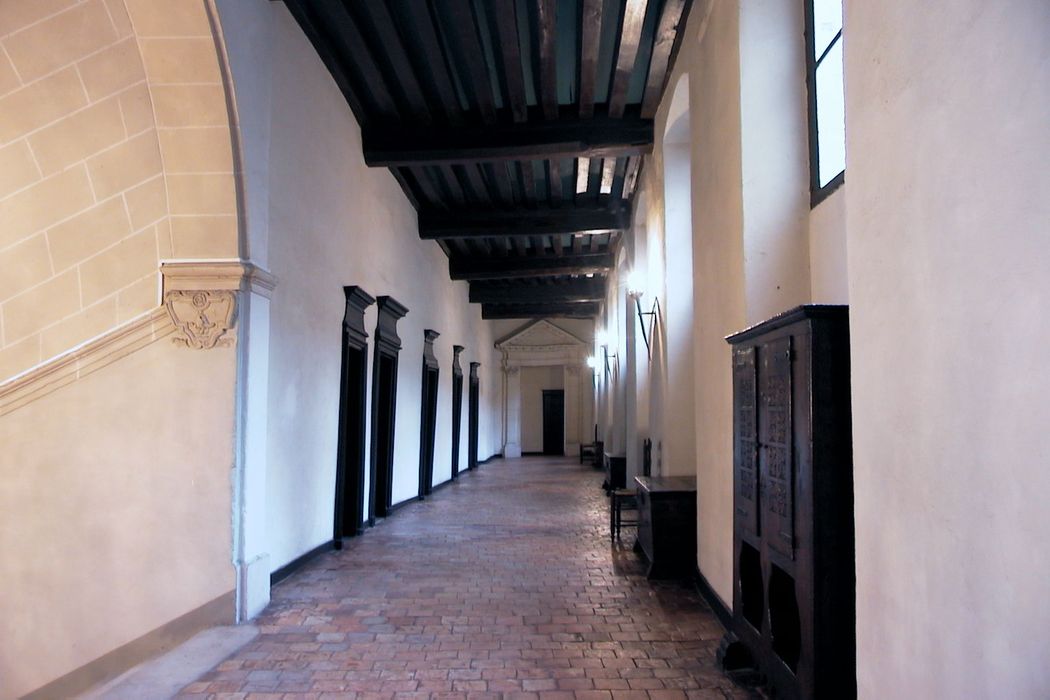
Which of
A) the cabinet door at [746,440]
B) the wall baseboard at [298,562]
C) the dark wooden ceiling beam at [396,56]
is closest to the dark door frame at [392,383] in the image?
the wall baseboard at [298,562]

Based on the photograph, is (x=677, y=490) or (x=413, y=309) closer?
(x=677, y=490)

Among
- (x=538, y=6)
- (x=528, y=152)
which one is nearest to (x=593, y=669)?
(x=538, y=6)

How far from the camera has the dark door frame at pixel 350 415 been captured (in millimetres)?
8258

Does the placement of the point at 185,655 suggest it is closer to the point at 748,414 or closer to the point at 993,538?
the point at 748,414

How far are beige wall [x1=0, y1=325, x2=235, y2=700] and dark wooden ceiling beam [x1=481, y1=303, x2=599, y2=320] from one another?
1694 cm

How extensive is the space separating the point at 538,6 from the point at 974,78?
5.23 m

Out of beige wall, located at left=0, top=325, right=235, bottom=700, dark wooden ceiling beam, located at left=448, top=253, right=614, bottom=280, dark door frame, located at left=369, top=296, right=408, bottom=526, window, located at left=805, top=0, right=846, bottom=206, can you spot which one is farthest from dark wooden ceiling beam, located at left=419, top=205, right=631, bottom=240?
window, located at left=805, top=0, right=846, bottom=206

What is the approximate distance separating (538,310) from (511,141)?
554 inches

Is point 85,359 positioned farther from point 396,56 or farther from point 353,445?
point 396,56

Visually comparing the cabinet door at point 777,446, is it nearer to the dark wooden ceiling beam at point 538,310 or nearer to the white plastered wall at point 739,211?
the white plastered wall at point 739,211

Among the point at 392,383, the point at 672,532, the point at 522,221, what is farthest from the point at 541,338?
the point at 672,532

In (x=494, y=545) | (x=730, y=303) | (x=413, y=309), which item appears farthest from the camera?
(x=413, y=309)

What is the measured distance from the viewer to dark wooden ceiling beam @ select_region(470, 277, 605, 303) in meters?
19.4

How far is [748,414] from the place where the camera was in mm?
3924
